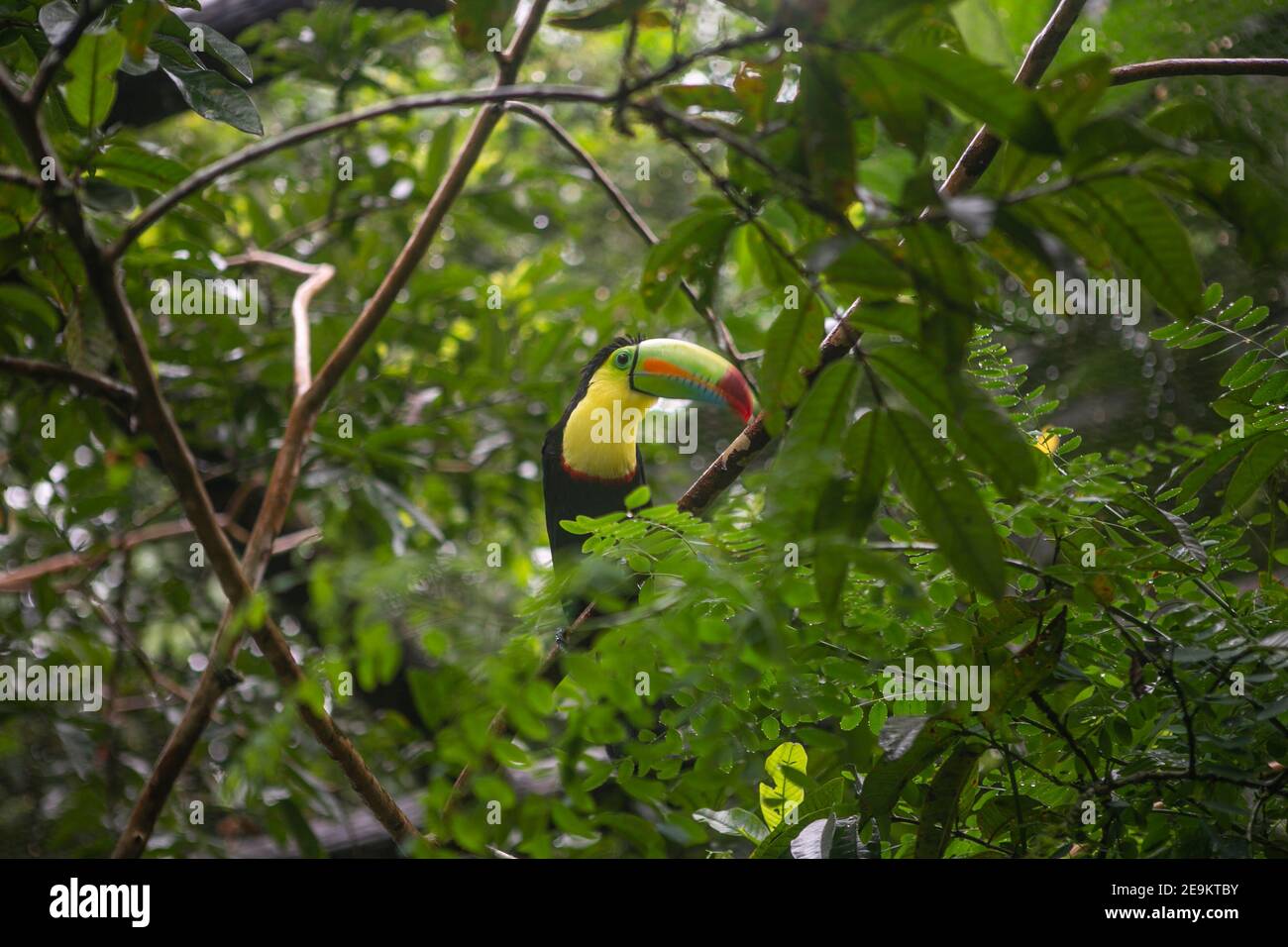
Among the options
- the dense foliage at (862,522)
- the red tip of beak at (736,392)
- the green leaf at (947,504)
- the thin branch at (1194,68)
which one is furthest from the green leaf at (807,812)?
the red tip of beak at (736,392)

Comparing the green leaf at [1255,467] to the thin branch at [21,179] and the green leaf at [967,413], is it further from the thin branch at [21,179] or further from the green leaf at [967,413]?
the thin branch at [21,179]

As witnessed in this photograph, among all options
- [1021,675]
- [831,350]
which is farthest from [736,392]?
[1021,675]

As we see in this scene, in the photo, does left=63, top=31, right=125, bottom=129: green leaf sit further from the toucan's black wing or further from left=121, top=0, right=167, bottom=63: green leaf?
the toucan's black wing

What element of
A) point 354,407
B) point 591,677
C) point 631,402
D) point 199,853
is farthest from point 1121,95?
point 199,853

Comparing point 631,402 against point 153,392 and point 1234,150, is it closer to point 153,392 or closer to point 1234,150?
point 153,392

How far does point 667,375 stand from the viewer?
191 centimetres

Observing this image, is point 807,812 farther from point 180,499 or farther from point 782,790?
point 180,499

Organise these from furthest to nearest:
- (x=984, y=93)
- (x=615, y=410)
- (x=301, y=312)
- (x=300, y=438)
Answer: (x=615, y=410)
(x=301, y=312)
(x=300, y=438)
(x=984, y=93)

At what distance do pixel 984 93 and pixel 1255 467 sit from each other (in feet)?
2.12

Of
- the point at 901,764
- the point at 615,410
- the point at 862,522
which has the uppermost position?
the point at 615,410

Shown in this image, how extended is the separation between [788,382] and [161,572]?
2.78 meters

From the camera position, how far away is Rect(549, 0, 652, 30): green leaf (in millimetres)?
723

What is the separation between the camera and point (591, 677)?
2.35ft

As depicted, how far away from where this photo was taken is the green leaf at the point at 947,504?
74 cm
